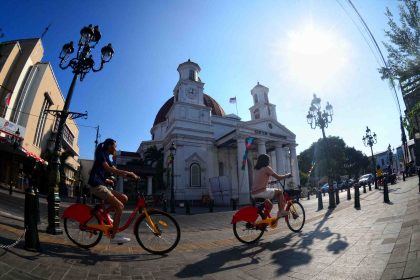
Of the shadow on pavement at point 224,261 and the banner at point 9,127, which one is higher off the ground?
the banner at point 9,127

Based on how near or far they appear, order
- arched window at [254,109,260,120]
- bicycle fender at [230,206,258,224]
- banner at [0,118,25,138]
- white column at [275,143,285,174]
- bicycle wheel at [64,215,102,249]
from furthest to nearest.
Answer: arched window at [254,109,260,120] < white column at [275,143,285,174] < banner at [0,118,25,138] < bicycle fender at [230,206,258,224] < bicycle wheel at [64,215,102,249]

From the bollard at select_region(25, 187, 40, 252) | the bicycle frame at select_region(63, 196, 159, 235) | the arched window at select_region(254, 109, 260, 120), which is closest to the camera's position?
the bollard at select_region(25, 187, 40, 252)

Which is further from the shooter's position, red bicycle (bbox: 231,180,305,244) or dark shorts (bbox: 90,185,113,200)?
red bicycle (bbox: 231,180,305,244)

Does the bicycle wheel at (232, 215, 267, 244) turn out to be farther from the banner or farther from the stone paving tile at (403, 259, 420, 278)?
the banner

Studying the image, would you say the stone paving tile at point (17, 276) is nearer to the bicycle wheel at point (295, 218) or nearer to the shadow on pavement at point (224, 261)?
the shadow on pavement at point (224, 261)

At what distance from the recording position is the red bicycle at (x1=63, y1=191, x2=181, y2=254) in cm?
399

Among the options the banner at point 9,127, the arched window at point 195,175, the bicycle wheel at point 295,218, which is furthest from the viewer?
the arched window at point 195,175

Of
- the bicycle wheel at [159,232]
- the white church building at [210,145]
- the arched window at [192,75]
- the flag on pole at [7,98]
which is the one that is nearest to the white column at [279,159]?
the white church building at [210,145]

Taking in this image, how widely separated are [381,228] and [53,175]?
7.28 metres

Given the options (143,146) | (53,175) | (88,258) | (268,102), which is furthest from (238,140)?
(88,258)

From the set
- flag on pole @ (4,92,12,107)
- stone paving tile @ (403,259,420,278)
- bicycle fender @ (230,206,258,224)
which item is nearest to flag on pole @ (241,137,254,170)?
bicycle fender @ (230,206,258,224)

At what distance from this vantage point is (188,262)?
355 cm

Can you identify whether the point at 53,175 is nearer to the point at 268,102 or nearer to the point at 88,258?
the point at 88,258

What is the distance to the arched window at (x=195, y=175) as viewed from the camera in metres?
29.8
